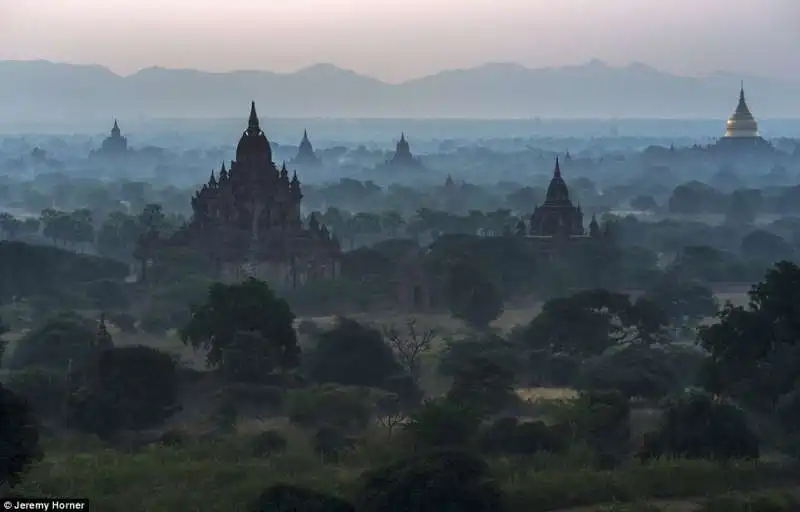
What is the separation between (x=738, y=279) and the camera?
77.1 meters

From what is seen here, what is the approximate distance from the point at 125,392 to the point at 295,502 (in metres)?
13.3

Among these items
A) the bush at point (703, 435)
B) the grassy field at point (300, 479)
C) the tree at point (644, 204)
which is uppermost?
the bush at point (703, 435)

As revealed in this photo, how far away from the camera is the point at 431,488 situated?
2838 cm

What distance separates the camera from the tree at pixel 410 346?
4819 centimetres

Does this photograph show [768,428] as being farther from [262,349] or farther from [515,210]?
[515,210]

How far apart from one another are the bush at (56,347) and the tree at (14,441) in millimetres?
15706

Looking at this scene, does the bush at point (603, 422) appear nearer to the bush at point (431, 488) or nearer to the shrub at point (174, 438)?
the bush at point (431, 488)

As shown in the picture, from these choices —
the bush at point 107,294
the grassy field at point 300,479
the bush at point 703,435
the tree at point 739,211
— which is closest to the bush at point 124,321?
the bush at point 107,294

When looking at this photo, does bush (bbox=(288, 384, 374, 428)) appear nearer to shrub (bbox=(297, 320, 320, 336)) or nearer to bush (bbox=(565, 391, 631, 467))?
bush (bbox=(565, 391, 631, 467))

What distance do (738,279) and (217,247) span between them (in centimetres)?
2861

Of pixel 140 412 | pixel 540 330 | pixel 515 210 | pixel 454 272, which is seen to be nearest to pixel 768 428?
pixel 540 330

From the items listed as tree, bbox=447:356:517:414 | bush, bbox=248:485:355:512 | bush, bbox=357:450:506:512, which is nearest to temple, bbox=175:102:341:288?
tree, bbox=447:356:517:414

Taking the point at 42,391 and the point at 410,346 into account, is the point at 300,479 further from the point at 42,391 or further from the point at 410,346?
the point at 410,346

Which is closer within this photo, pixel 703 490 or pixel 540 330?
pixel 703 490
